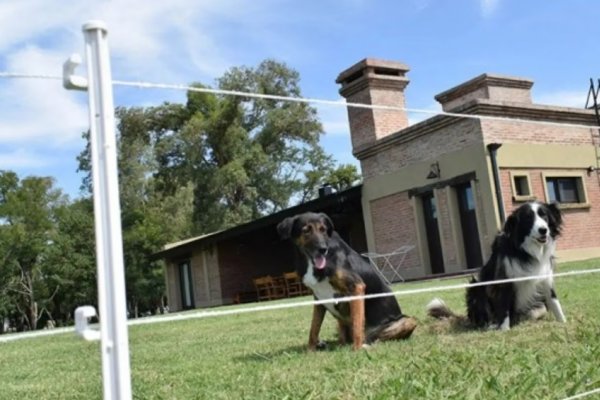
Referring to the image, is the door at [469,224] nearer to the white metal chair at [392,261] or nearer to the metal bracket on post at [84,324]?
the white metal chair at [392,261]

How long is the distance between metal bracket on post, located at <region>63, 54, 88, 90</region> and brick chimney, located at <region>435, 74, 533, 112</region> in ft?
58.3

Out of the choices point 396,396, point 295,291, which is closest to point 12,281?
point 295,291

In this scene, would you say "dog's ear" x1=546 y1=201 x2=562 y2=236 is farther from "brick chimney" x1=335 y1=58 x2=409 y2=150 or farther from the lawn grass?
"brick chimney" x1=335 y1=58 x2=409 y2=150

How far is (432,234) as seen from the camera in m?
18.8

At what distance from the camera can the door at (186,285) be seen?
28.9m

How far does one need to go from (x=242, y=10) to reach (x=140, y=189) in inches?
969

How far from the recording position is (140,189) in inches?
1517

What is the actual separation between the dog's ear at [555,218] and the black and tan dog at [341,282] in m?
1.37

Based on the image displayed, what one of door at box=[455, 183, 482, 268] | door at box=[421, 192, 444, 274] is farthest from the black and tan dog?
door at box=[421, 192, 444, 274]

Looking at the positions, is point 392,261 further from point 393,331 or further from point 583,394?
point 583,394

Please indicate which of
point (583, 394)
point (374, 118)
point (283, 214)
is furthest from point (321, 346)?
point (283, 214)

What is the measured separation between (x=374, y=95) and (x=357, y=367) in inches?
659

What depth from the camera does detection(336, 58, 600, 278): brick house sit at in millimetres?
17109

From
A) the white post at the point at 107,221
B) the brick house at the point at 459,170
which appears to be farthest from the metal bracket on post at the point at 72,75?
the brick house at the point at 459,170
